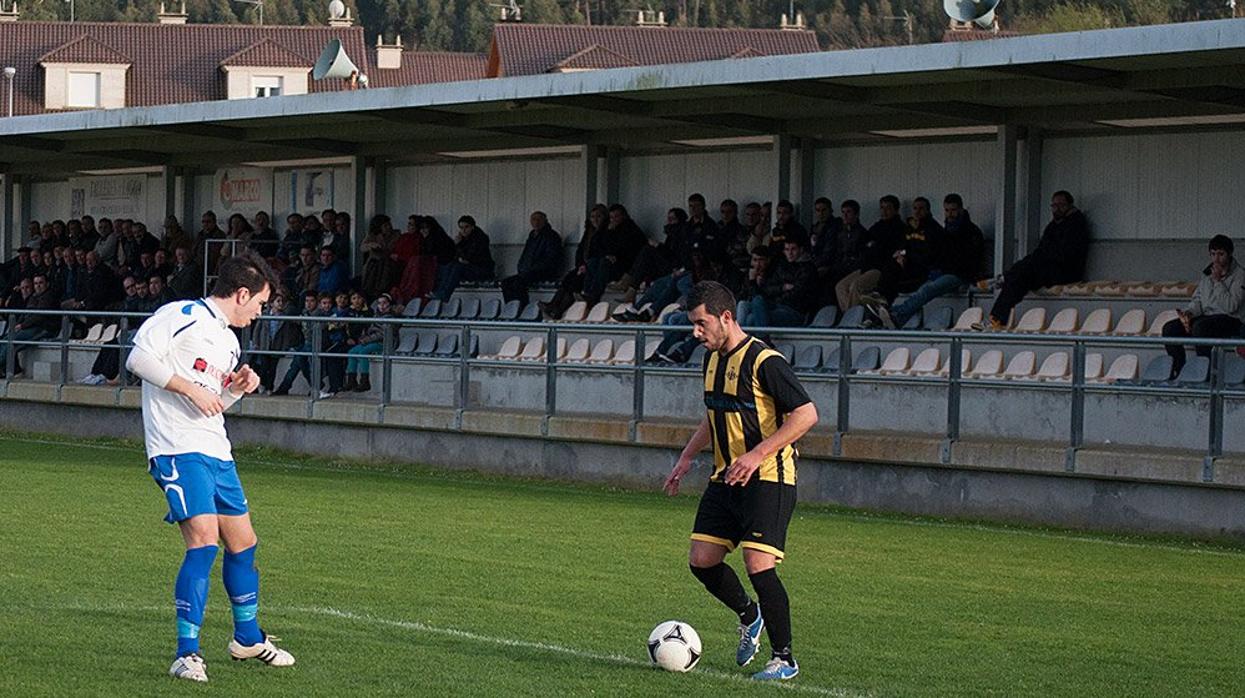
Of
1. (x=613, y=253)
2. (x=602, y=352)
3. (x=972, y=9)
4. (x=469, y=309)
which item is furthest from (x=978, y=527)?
(x=469, y=309)

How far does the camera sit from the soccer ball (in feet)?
26.7

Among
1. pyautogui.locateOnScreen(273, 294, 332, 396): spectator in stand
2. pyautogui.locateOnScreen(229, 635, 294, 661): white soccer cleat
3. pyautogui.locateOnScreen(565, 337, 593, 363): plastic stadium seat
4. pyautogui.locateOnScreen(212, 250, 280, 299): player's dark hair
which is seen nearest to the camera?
pyautogui.locateOnScreen(212, 250, 280, 299): player's dark hair

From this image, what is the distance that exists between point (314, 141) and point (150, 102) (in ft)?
136

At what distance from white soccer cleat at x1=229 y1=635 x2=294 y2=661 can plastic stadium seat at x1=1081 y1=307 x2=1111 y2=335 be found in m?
11.0

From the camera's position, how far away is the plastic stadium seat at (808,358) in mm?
16531

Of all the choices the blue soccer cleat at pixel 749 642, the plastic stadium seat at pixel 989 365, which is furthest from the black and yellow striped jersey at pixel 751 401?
the plastic stadium seat at pixel 989 365

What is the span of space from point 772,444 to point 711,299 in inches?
24.8

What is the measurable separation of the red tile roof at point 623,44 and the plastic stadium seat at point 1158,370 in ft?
176

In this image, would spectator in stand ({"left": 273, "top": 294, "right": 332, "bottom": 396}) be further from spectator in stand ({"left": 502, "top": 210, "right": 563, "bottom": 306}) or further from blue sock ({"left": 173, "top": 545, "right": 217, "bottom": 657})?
blue sock ({"left": 173, "top": 545, "right": 217, "bottom": 657})

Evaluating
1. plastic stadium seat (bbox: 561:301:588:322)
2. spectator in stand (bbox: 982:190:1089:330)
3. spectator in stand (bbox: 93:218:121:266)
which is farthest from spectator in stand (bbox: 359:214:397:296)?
spectator in stand (bbox: 982:190:1089:330)

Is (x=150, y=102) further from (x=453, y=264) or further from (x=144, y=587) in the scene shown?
(x=144, y=587)

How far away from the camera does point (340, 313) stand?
72.9 feet

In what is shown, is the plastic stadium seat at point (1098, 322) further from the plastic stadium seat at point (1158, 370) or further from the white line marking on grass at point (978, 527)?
the white line marking on grass at point (978, 527)

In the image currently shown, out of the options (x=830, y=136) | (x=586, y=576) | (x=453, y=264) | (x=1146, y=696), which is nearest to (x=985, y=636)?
(x=1146, y=696)
